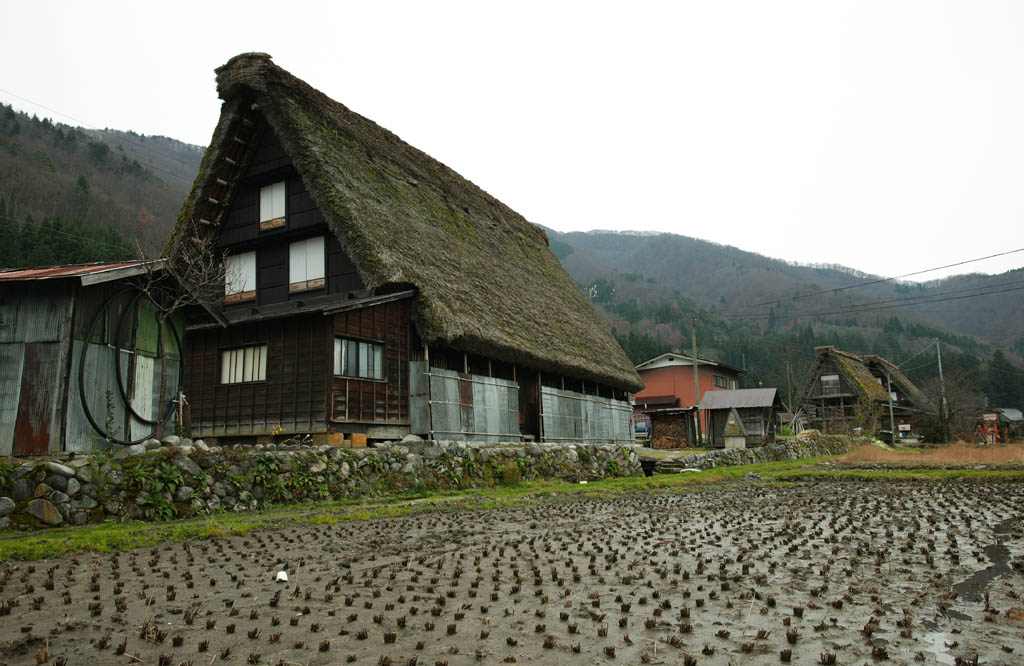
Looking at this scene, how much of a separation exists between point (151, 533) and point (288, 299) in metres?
11.2

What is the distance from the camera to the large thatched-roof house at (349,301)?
13961 millimetres

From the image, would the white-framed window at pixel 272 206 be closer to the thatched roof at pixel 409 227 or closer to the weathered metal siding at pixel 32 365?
the thatched roof at pixel 409 227

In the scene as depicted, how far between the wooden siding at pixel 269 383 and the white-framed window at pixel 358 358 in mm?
327

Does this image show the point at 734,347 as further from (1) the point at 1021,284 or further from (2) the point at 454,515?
(2) the point at 454,515

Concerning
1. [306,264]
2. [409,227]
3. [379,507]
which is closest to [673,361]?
[409,227]

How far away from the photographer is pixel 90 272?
877 cm

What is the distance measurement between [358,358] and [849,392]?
4129 centimetres

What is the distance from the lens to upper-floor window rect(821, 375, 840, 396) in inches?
1834

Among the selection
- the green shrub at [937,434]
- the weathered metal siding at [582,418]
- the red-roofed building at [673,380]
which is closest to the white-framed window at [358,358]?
the weathered metal siding at [582,418]

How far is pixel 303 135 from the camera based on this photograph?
1616cm

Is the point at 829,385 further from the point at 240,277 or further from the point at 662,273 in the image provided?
the point at 662,273

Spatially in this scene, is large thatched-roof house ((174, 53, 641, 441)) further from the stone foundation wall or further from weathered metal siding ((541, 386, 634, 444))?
the stone foundation wall

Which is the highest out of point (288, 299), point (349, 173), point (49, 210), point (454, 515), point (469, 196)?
point (49, 210)

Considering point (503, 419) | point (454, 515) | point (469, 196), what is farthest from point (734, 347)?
point (454, 515)
